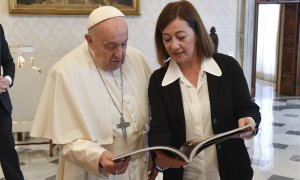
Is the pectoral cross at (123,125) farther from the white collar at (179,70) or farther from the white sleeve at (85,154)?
the white collar at (179,70)

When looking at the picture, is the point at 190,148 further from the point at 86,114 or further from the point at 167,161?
the point at 86,114

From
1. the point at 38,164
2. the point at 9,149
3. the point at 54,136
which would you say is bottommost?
the point at 38,164

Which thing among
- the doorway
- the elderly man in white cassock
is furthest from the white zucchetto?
the doorway

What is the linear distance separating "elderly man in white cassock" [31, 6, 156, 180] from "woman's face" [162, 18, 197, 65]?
19 cm

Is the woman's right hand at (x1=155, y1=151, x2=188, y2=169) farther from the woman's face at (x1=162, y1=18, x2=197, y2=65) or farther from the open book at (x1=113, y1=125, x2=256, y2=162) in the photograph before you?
the woman's face at (x1=162, y1=18, x2=197, y2=65)

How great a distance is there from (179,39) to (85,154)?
65 cm

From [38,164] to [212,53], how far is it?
11.8 feet

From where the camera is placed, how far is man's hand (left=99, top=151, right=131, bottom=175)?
5.16ft

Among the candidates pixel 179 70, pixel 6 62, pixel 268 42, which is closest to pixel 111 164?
pixel 179 70

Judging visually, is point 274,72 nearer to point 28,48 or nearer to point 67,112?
point 28,48

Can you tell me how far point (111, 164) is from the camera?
5.24 ft

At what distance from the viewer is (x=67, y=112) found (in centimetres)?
184

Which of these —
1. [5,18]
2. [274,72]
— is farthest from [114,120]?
[274,72]

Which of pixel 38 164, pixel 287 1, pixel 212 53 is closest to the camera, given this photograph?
pixel 212 53
